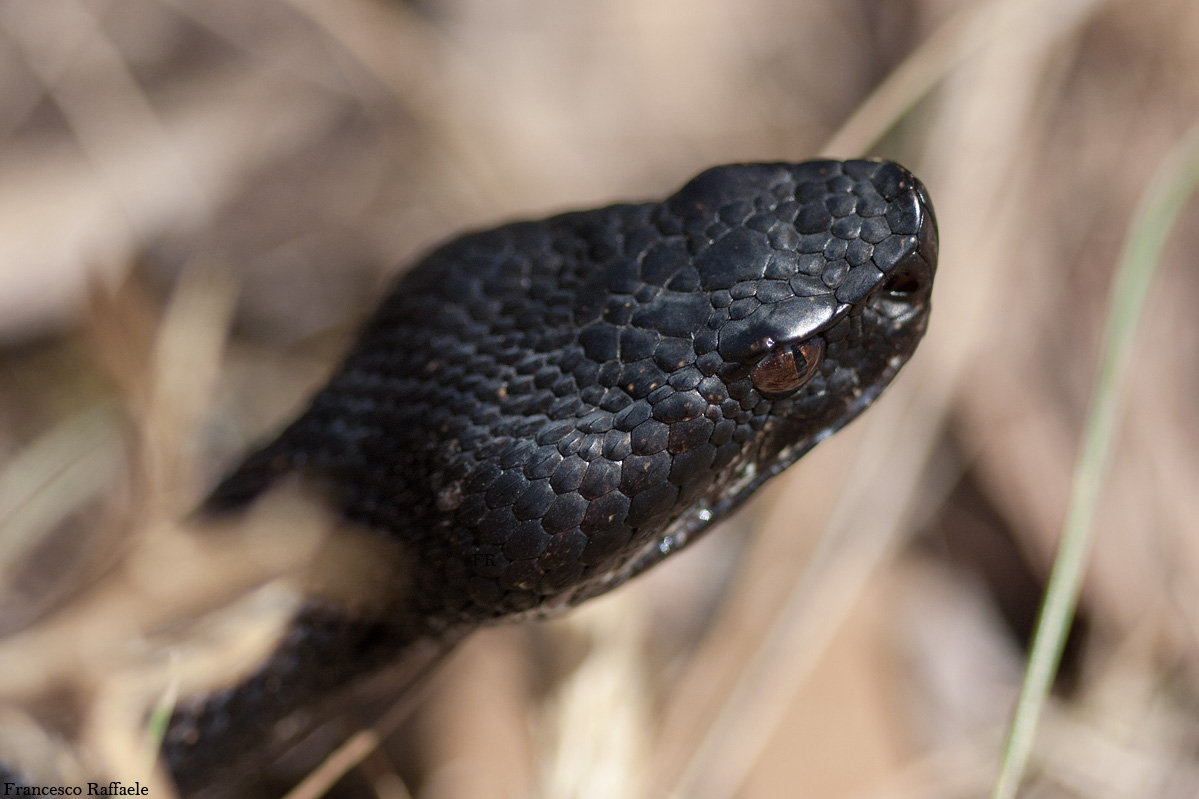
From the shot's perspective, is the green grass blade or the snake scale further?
the green grass blade

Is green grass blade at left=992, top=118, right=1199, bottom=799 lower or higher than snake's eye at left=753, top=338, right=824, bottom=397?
lower

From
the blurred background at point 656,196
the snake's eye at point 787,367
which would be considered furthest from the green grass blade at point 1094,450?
the snake's eye at point 787,367

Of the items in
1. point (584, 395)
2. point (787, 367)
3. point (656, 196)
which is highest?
point (584, 395)

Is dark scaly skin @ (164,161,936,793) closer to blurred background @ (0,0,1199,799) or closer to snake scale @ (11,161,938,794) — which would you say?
snake scale @ (11,161,938,794)

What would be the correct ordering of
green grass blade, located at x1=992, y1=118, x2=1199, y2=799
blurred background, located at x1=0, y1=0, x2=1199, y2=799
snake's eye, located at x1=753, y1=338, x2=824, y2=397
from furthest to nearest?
blurred background, located at x1=0, y1=0, x2=1199, y2=799
green grass blade, located at x1=992, y1=118, x2=1199, y2=799
snake's eye, located at x1=753, y1=338, x2=824, y2=397

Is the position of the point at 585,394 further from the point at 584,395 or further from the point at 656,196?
the point at 656,196

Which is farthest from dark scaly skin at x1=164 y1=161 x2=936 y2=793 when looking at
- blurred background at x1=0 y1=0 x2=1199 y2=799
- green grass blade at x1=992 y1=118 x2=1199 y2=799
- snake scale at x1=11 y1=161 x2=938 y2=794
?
blurred background at x1=0 y1=0 x2=1199 y2=799

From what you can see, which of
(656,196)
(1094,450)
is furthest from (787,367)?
(656,196)
